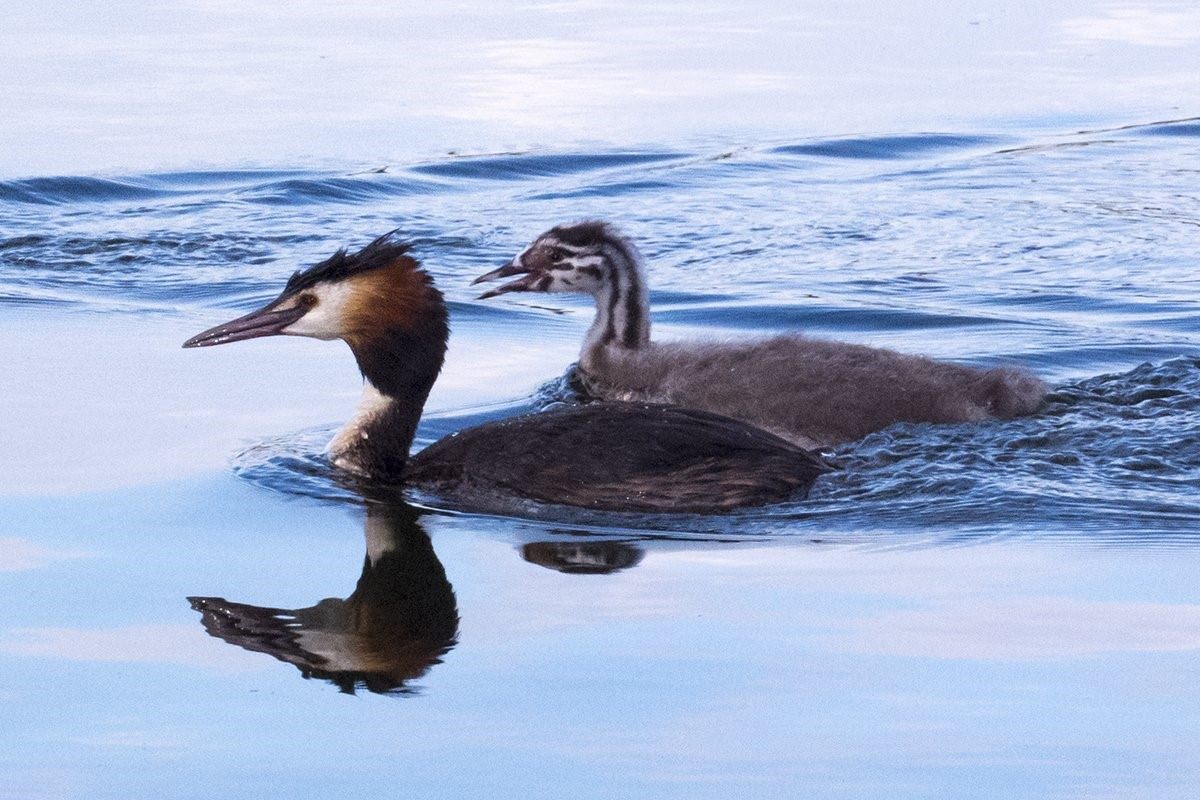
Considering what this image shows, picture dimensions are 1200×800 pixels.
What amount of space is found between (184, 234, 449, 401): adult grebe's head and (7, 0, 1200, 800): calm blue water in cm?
45

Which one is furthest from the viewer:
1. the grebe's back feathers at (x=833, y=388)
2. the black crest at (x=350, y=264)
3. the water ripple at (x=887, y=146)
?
the water ripple at (x=887, y=146)

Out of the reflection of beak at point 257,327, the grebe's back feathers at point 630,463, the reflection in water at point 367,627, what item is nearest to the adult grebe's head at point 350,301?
the reflection of beak at point 257,327

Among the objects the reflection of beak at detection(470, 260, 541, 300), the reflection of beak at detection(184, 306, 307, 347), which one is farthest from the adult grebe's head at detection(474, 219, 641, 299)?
the reflection of beak at detection(184, 306, 307, 347)

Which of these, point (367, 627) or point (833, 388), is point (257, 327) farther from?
point (833, 388)

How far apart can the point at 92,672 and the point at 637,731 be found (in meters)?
1.40

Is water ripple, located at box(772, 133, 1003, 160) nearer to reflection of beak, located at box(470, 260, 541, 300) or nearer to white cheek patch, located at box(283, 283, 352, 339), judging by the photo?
reflection of beak, located at box(470, 260, 541, 300)

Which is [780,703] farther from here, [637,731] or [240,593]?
[240,593]

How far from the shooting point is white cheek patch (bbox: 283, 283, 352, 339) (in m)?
7.13

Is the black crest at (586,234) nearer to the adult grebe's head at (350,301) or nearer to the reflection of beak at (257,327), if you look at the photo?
the adult grebe's head at (350,301)

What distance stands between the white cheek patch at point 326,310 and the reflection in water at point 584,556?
127 centimetres

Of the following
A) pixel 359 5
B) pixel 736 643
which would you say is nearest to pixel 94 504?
pixel 736 643

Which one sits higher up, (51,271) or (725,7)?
(725,7)

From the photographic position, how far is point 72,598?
5758 millimetres

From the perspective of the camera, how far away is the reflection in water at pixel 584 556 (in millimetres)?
6051
